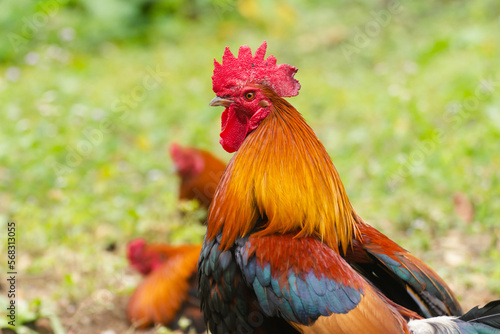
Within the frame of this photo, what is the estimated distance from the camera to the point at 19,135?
6738mm

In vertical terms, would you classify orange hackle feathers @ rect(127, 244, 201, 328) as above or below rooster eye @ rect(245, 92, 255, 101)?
below

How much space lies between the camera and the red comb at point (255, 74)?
103 inches

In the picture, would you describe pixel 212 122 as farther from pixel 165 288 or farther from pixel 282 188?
pixel 282 188

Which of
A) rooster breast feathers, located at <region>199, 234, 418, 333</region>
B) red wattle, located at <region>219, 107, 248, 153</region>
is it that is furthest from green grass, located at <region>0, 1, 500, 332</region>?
red wattle, located at <region>219, 107, 248, 153</region>

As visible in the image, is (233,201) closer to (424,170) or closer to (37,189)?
(424,170)

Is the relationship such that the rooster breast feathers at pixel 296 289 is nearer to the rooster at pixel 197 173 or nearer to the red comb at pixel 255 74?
the red comb at pixel 255 74

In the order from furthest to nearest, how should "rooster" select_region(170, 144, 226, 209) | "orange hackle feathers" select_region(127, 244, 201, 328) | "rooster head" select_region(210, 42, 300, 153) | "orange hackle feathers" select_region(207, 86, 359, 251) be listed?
1. "rooster" select_region(170, 144, 226, 209)
2. "orange hackle feathers" select_region(127, 244, 201, 328)
3. "rooster head" select_region(210, 42, 300, 153)
4. "orange hackle feathers" select_region(207, 86, 359, 251)

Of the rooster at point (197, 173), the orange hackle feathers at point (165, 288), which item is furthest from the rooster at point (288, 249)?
the rooster at point (197, 173)

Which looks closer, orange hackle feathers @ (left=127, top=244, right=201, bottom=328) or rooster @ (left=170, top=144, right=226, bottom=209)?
orange hackle feathers @ (left=127, top=244, right=201, bottom=328)

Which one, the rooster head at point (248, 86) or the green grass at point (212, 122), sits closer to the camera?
the rooster head at point (248, 86)

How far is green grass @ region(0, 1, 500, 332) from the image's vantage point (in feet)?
16.1

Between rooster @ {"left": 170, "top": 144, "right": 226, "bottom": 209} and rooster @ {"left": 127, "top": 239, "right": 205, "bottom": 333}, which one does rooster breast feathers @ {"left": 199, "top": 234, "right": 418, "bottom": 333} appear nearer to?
rooster @ {"left": 127, "top": 239, "right": 205, "bottom": 333}

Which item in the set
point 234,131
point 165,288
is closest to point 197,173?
point 165,288

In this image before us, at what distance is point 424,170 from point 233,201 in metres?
3.62
